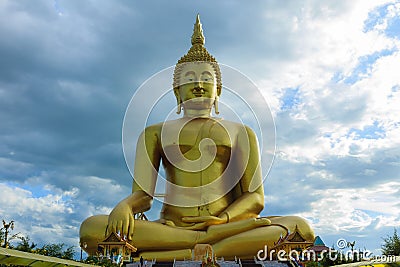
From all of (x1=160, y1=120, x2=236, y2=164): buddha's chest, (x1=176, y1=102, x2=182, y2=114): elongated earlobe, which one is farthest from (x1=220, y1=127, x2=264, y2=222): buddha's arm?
(x1=176, y1=102, x2=182, y2=114): elongated earlobe

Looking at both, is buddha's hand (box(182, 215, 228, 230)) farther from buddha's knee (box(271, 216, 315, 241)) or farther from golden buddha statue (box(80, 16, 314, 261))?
buddha's knee (box(271, 216, 315, 241))

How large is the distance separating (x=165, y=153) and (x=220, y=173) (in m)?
1.52

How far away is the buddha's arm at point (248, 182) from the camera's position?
38.3 feet

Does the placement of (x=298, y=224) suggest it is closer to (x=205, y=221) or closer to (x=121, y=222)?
(x=205, y=221)

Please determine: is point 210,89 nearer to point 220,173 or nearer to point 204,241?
point 220,173

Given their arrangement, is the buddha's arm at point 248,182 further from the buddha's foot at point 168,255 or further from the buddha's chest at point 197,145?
the buddha's foot at point 168,255

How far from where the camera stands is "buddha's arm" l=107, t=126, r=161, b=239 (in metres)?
10.9

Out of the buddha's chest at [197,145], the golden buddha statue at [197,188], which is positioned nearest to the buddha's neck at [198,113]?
the golden buddha statue at [197,188]

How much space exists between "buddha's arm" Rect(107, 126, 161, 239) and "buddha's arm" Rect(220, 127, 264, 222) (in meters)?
2.01

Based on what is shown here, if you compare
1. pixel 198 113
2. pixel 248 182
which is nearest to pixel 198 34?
pixel 198 113

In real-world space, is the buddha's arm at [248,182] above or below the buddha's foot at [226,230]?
above

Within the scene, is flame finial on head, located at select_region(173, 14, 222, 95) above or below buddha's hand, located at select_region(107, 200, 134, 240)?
above

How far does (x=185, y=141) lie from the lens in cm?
1277

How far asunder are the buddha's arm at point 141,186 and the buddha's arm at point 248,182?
6.61 ft
